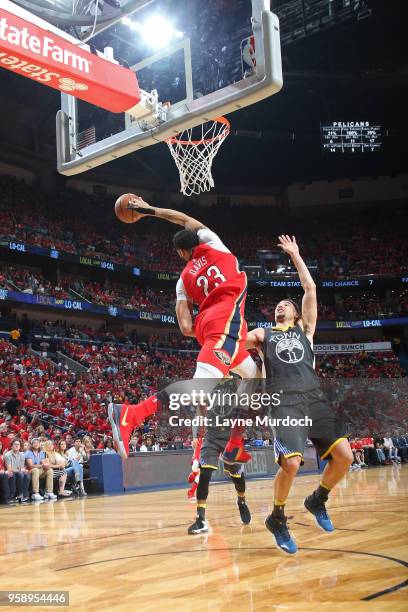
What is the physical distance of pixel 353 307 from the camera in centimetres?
3684

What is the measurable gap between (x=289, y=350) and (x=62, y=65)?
301cm

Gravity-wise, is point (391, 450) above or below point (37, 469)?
below

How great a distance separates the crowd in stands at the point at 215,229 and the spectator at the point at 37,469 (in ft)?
48.7

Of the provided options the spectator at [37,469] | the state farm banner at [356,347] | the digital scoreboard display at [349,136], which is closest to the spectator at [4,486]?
the spectator at [37,469]

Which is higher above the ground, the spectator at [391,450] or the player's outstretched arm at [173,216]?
the player's outstretched arm at [173,216]

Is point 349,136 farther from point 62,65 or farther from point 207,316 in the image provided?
point 207,316

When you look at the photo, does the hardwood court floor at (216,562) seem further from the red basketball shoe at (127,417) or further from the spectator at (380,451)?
the spectator at (380,451)

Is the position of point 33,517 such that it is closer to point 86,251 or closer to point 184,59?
point 184,59

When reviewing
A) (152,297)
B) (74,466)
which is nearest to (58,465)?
(74,466)

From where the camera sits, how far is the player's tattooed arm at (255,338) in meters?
4.93

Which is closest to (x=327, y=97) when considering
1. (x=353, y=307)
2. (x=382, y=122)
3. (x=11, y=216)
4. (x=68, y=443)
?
(x=382, y=122)

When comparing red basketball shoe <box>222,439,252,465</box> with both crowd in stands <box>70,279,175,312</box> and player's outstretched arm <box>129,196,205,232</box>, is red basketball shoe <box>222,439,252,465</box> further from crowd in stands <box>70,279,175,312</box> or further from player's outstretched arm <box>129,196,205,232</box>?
crowd in stands <box>70,279,175,312</box>

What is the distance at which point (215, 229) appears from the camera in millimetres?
37062

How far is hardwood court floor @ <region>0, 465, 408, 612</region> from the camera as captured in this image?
3188mm
